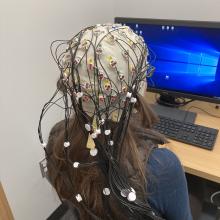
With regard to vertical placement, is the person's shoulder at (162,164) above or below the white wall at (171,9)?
below

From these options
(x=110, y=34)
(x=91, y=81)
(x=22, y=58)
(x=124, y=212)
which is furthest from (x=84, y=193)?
(x=22, y=58)

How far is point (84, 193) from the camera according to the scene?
78cm

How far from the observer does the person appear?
673mm

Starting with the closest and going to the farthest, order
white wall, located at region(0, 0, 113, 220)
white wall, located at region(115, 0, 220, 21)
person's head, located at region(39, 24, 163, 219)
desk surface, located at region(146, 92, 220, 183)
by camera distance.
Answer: person's head, located at region(39, 24, 163, 219) < desk surface, located at region(146, 92, 220, 183) < white wall, located at region(0, 0, 113, 220) < white wall, located at region(115, 0, 220, 21)

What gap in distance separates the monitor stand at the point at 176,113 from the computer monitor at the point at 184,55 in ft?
0.28

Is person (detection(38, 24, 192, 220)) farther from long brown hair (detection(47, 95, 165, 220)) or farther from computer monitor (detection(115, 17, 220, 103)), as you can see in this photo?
computer monitor (detection(115, 17, 220, 103))

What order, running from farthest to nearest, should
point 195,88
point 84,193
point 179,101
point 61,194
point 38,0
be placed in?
point 179,101, point 195,88, point 38,0, point 61,194, point 84,193

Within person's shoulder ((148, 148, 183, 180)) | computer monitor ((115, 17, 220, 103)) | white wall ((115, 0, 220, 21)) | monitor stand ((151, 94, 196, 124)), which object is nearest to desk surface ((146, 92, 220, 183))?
monitor stand ((151, 94, 196, 124))

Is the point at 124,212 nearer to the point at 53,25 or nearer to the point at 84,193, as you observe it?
the point at 84,193

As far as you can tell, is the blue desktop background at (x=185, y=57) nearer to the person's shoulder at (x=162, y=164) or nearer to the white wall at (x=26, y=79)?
the white wall at (x=26, y=79)

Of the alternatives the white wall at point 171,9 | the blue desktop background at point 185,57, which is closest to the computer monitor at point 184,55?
the blue desktop background at point 185,57

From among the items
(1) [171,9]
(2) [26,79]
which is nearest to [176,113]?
(1) [171,9]

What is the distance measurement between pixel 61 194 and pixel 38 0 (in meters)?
0.83

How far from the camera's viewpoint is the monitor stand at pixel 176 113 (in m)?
1.35
